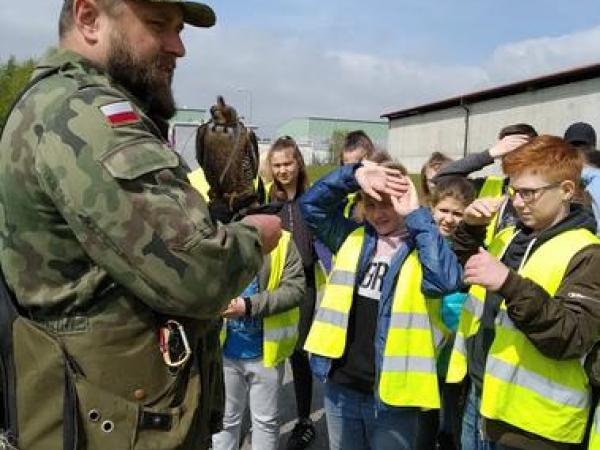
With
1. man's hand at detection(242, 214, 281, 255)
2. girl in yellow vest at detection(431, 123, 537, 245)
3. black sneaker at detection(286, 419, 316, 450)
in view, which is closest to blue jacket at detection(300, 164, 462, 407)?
girl in yellow vest at detection(431, 123, 537, 245)

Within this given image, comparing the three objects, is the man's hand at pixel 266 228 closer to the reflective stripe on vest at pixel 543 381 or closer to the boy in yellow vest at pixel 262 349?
the reflective stripe on vest at pixel 543 381

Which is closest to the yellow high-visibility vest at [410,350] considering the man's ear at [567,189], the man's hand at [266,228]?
the man's ear at [567,189]

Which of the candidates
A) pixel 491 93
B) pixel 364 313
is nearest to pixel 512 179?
pixel 364 313

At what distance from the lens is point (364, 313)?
119 inches

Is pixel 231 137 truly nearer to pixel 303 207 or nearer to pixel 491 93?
pixel 303 207

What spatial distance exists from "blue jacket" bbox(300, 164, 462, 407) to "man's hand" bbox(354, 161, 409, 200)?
0.38 feet

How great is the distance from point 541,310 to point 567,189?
554 millimetres

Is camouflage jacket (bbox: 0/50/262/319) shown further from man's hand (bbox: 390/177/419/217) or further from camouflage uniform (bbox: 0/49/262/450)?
man's hand (bbox: 390/177/419/217)

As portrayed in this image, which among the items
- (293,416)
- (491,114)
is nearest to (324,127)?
(491,114)

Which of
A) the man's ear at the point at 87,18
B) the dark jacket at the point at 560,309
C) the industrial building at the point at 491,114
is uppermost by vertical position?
the industrial building at the point at 491,114

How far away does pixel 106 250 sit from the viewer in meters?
1.45

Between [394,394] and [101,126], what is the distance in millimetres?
1853

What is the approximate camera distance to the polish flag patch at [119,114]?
147 centimetres

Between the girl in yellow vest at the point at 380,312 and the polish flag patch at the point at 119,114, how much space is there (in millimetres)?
1530
